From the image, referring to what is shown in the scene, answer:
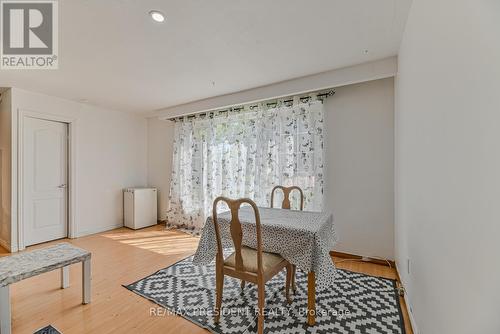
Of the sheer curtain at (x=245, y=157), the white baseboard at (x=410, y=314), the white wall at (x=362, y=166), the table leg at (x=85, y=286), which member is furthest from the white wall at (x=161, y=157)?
the white baseboard at (x=410, y=314)

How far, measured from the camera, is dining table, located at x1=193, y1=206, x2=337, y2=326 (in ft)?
5.51

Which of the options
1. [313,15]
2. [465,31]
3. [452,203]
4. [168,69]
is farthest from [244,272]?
[168,69]

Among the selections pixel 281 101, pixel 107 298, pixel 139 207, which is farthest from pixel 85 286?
pixel 281 101

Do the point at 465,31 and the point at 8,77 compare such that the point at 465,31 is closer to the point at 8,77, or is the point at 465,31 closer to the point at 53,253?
the point at 53,253

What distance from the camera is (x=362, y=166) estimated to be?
2.95 meters

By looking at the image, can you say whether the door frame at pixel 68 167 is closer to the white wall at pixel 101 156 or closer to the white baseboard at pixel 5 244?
the white wall at pixel 101 156

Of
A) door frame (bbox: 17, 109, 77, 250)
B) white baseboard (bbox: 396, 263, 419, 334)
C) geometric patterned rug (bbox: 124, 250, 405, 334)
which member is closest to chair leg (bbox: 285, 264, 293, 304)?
geometric patterned rug (bbox: 124, 250, 405, 334)

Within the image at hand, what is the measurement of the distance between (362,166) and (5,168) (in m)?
5.13

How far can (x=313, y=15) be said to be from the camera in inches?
70.8

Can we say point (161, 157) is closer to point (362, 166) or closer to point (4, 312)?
point (4, 312)

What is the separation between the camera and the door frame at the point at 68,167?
3385 mm

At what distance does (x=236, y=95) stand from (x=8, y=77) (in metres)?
2.94

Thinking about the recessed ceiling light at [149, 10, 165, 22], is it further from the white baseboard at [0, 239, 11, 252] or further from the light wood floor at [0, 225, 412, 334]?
the white baseboard at [0, 239, 11, 252]

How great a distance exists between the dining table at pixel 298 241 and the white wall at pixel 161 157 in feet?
10.6
